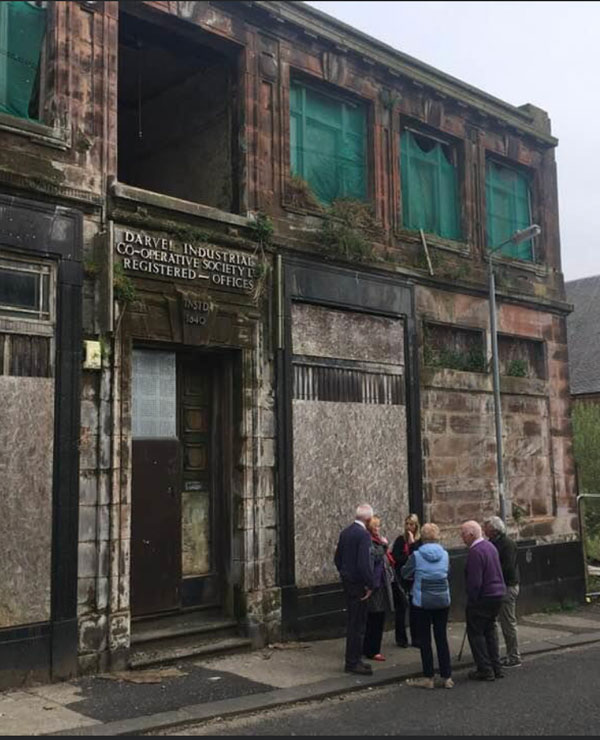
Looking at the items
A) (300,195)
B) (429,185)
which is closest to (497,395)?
(429,185)

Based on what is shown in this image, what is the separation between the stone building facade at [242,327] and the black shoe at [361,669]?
64.2 inches

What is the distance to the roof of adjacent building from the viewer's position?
112 feet

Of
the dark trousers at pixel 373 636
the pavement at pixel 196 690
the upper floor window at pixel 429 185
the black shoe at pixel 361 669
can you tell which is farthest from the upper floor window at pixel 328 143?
the black shoe at pixel 361 669

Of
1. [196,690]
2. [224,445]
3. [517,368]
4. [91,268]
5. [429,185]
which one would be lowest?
[196,690]

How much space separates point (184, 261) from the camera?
10289mm

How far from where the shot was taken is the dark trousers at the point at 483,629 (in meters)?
8.87

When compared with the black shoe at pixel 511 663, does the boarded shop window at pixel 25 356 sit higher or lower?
higher

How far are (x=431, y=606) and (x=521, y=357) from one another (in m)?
7.74

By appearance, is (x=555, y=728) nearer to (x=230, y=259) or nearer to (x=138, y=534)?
(x=138, y=534)

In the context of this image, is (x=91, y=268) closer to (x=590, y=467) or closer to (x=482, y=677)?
(x=482, y=677)

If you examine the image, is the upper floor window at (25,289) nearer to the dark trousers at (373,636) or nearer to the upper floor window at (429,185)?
the dark trousers at (373,636)

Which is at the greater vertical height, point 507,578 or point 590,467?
point 590,467

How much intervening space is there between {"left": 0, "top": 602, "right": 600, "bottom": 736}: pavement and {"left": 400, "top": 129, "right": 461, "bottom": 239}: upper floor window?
22.4 feet

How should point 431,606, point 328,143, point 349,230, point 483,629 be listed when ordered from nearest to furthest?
point 431,606
point 483,629
point 349,230
point 328,143
